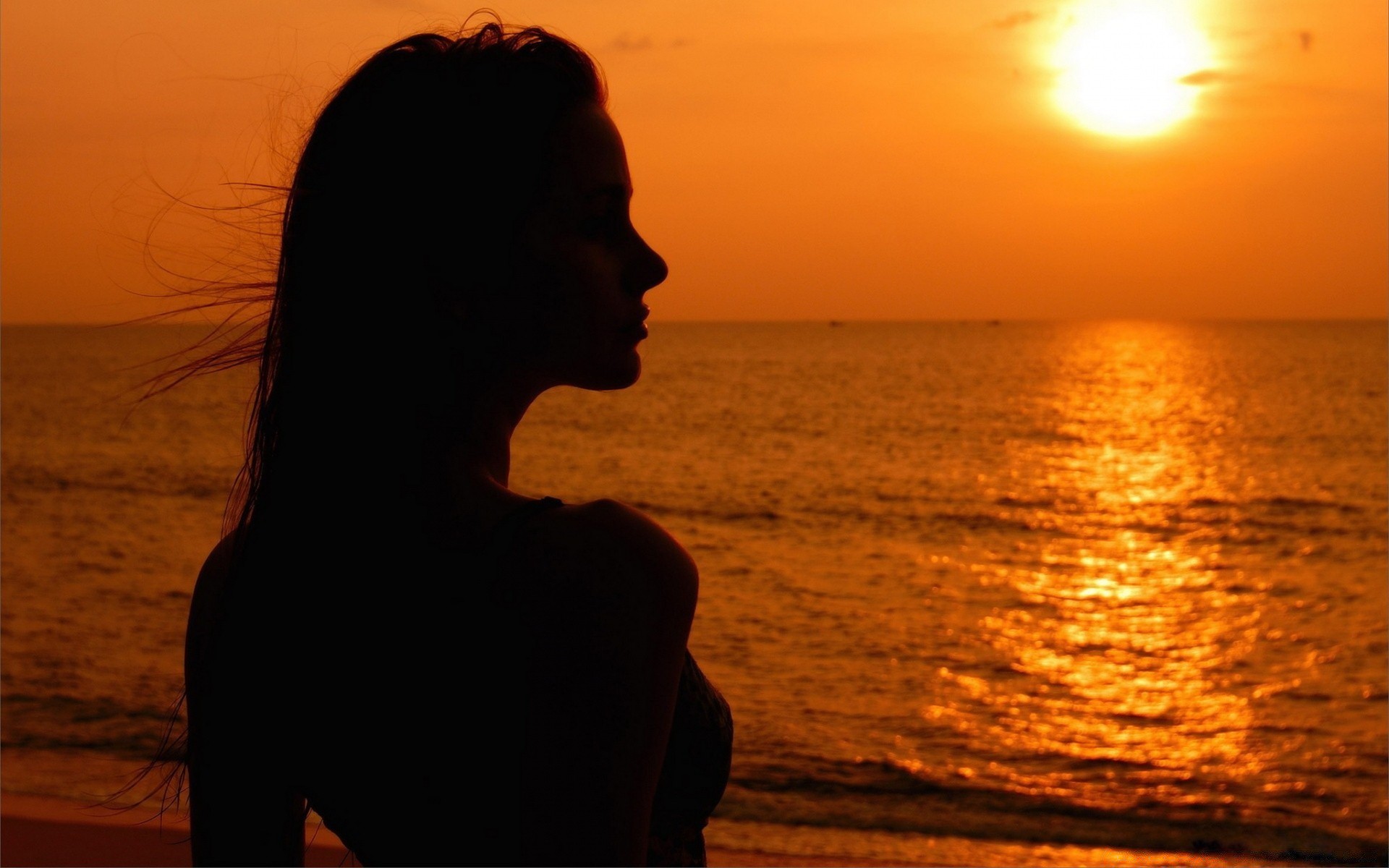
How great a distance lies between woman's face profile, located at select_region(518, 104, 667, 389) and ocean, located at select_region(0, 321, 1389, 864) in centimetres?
104

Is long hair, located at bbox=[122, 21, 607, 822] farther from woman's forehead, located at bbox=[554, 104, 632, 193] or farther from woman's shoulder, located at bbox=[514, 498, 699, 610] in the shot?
woman's shoulder, located at bbox=[514, 498, 699, 610]

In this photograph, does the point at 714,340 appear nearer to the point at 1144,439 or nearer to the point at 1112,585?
the point at 1144,439

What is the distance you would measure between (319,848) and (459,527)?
381cm

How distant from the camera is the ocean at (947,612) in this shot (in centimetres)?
876

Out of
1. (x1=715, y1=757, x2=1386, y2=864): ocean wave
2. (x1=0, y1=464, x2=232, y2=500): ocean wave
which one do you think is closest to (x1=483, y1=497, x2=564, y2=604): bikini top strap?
(x1=715, y1=757, x2=1386, y2=864): ocean wave

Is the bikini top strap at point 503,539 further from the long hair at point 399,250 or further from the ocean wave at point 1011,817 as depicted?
the ocean wave at point 1011,817

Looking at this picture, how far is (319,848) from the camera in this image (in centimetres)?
433

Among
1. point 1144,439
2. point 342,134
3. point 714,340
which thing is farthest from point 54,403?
point 714,340

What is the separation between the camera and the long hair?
1.07 m

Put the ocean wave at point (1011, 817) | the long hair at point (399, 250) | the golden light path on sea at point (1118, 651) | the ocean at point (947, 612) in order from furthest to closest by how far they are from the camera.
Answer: the golden light path on sea at point (1118, 651), the ocean at point (947, 612), the ocean wave at point (1011, 817), the long hair at point (399, 250)

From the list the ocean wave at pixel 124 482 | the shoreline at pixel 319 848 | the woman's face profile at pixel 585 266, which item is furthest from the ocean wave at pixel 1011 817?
the ocean wave at pixel 124 482

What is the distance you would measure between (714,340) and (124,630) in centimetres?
15208

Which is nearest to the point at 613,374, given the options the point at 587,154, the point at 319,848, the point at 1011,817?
the point at 587,154

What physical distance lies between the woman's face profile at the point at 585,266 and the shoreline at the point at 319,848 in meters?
2.86
